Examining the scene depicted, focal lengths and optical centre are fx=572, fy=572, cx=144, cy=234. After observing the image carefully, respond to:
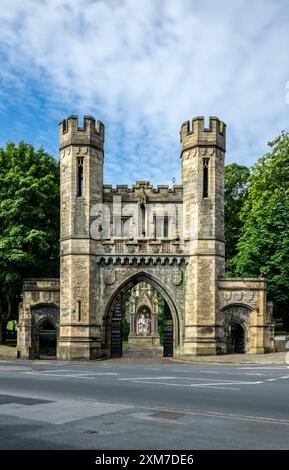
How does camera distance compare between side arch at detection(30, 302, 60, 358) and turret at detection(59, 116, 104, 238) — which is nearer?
turret at detection(59, 116, 104, 238)

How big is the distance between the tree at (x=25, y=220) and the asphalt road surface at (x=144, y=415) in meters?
17.8

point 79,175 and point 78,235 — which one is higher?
point 79,175

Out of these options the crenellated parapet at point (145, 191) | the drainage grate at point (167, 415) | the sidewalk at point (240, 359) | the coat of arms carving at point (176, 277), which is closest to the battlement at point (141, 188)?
the crenellated parapet at point (145, 191)

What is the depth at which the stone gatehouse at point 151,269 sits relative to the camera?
101ft

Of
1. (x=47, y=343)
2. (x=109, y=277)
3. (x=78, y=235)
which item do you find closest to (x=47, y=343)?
(x=47, y=343)

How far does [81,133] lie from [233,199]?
23.3m

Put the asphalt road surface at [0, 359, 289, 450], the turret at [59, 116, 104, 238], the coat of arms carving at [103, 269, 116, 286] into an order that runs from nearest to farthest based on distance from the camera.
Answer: the asphalt road surface at [0, 359, 289, 450] < the turret at [59, 116, 104, 238] < the coat of arms carving at [103, 269, 116, 286]

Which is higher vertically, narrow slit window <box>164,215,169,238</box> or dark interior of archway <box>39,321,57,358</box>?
narrow slit window <box>164,215,169,238</box>

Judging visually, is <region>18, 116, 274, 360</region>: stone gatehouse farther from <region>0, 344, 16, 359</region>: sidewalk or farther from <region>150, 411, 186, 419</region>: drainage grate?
<region>150, 411, 186, 419</region>: drainage grate

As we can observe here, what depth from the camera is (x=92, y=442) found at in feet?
24.7

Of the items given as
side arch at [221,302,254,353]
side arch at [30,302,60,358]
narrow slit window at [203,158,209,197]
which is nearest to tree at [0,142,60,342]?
side arch at [30,302,60,358]

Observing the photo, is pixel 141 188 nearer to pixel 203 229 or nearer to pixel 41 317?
pixel 203 229

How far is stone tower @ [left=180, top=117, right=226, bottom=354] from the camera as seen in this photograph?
3047 cm

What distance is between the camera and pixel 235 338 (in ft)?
108
